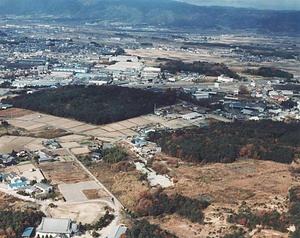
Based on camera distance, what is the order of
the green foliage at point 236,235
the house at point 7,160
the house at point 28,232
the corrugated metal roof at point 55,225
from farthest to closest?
the house at point 7,160, the corrugated metal roof at point 55,225, the house at point 28,232, the green foliage at point 236,235

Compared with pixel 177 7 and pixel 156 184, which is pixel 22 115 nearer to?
pixel 156 184

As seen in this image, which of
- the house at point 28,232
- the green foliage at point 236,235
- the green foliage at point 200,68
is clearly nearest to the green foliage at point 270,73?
the green foliage at point 200,68

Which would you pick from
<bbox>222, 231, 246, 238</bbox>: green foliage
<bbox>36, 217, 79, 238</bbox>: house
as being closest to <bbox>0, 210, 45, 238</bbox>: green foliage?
<bbox>36, 217, 79, 238</bbox>: house

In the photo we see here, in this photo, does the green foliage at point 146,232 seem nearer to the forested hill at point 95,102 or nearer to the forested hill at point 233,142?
the forested hill at point 233,142

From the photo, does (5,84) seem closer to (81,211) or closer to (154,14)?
(81,211)

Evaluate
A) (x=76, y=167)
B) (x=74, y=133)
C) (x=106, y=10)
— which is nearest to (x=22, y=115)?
(x=74, y=133)
